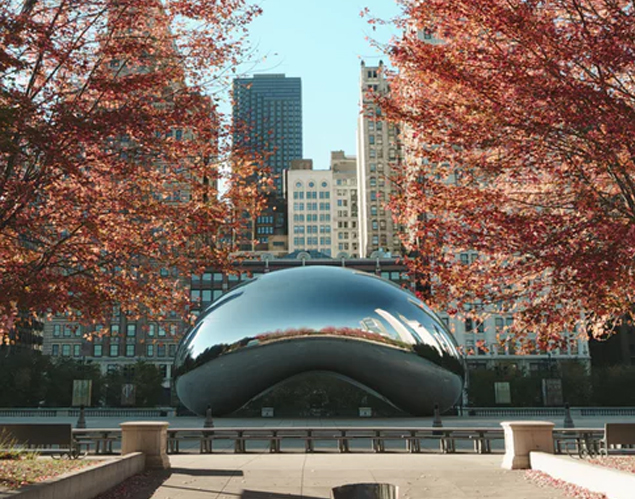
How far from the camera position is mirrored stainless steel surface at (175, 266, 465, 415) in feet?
87.4

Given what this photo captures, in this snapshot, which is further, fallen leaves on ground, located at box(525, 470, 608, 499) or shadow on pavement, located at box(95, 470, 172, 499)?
shadow on pavement, located at box(95, 470, 172, 499)

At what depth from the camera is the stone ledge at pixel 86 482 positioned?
25.4 feet

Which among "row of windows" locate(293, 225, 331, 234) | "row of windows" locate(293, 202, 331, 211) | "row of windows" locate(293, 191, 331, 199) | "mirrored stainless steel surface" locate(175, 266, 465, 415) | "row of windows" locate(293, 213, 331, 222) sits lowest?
"mirrored stainless steel surface" locate(175, 266, 465, 415)

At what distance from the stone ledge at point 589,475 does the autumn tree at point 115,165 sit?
7.51 meters

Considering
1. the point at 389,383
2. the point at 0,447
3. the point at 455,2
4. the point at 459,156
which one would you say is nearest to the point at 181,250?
the point at 0,447

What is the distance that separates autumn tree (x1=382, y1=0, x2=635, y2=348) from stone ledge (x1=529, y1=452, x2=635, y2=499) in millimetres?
2226

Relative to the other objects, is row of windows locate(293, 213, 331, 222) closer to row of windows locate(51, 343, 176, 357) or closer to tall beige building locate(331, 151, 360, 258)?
Result: tall beige building locate(331, 151, 360, 258)

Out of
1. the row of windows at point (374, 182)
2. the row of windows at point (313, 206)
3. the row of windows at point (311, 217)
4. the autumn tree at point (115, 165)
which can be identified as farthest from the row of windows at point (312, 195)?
the autumn tree at point (115, 165)

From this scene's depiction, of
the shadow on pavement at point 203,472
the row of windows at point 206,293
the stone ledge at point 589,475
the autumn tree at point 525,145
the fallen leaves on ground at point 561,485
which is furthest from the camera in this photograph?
the row of windows at point 206,293

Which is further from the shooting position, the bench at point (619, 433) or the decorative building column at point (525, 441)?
the bench at point (619, 433)

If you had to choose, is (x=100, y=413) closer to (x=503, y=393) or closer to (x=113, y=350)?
(x=503, y=393)

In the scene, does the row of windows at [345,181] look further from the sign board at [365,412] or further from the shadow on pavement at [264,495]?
the shadow on pavement at [264,495]

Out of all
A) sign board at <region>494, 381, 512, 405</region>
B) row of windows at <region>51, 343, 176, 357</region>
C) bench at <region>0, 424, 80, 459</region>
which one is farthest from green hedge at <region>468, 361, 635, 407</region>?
bench at <region>0, 424, 80, 459</region>

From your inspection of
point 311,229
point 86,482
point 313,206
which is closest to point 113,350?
point 311,229
